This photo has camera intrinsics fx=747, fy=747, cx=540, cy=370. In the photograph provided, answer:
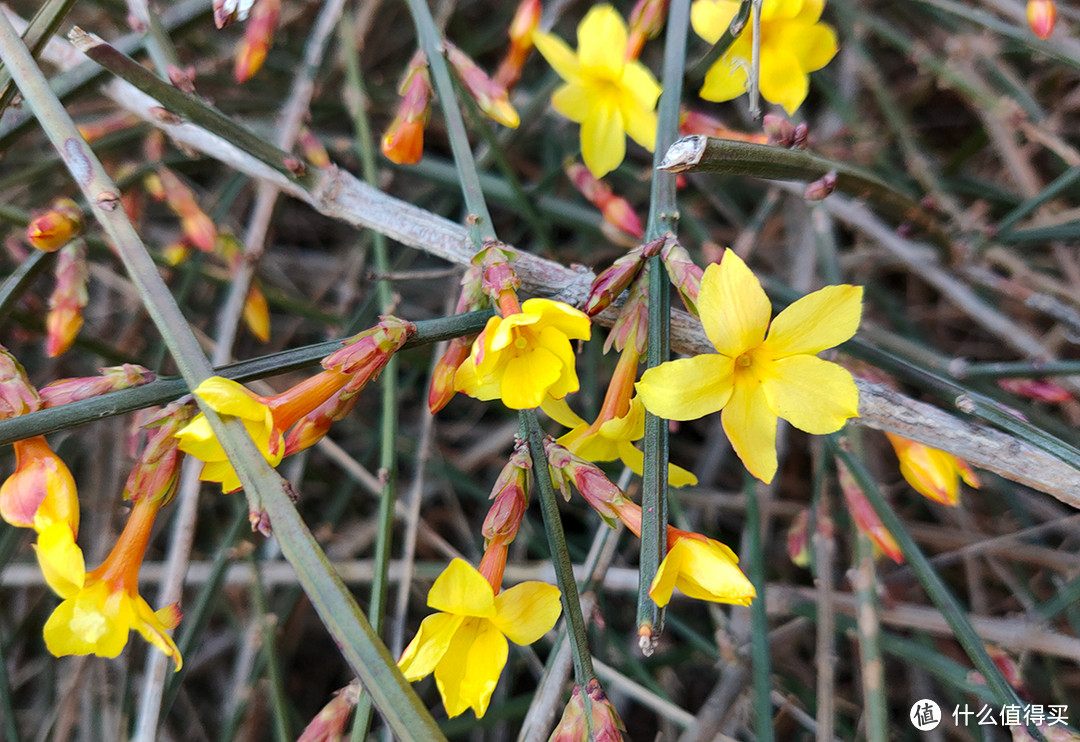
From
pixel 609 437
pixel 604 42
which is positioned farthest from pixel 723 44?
pixel 609 437

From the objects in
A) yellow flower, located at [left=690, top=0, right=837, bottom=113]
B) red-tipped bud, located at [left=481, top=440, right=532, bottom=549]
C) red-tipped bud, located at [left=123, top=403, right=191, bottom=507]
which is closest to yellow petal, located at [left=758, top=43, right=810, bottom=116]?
yellow flower, located at [left=690, top=0, right=837, bottom=113]

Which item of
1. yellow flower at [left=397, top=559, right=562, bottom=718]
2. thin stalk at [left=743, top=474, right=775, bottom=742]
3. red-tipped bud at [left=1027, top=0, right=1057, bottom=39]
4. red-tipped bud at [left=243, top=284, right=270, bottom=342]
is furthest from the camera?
red-tipped bud at [left=243, top=284, right=270, bottom=342]

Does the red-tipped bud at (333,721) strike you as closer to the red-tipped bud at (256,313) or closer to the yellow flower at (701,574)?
the yellow flower at (701,574)

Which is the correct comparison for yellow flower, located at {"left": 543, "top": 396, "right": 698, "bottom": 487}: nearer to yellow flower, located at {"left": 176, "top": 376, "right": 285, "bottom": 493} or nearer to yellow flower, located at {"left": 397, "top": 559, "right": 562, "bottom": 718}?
yellow flower, located at {"left": 397, "top": 559, "right": 562, "bottom": 718}

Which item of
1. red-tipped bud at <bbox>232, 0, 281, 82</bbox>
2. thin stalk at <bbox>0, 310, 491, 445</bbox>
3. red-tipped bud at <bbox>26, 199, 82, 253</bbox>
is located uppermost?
red-tipped bud at <bbox>232, 0, 281, 82</bbox>

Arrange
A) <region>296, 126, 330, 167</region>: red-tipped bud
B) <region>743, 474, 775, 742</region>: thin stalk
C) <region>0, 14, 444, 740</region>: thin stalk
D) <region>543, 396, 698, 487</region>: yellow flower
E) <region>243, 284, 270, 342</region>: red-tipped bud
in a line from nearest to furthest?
<region>0, 14, 444, 740</region>: thin stalk → <region>543, 396, 698, 487</region>: yellow flower → <region>743, 474, 775, 742</region>: thin stalk → <region>296, 126, 330, 167</region>: red-tipped bud → <region>243, 284, 270, 342</region>: red-tipped bud

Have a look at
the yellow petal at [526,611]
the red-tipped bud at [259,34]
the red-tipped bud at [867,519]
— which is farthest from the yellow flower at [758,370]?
the red-tipped bud at [259,34]

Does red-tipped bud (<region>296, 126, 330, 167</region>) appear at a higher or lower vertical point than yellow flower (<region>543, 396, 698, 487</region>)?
higher

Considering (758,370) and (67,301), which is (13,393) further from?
(758,370)
